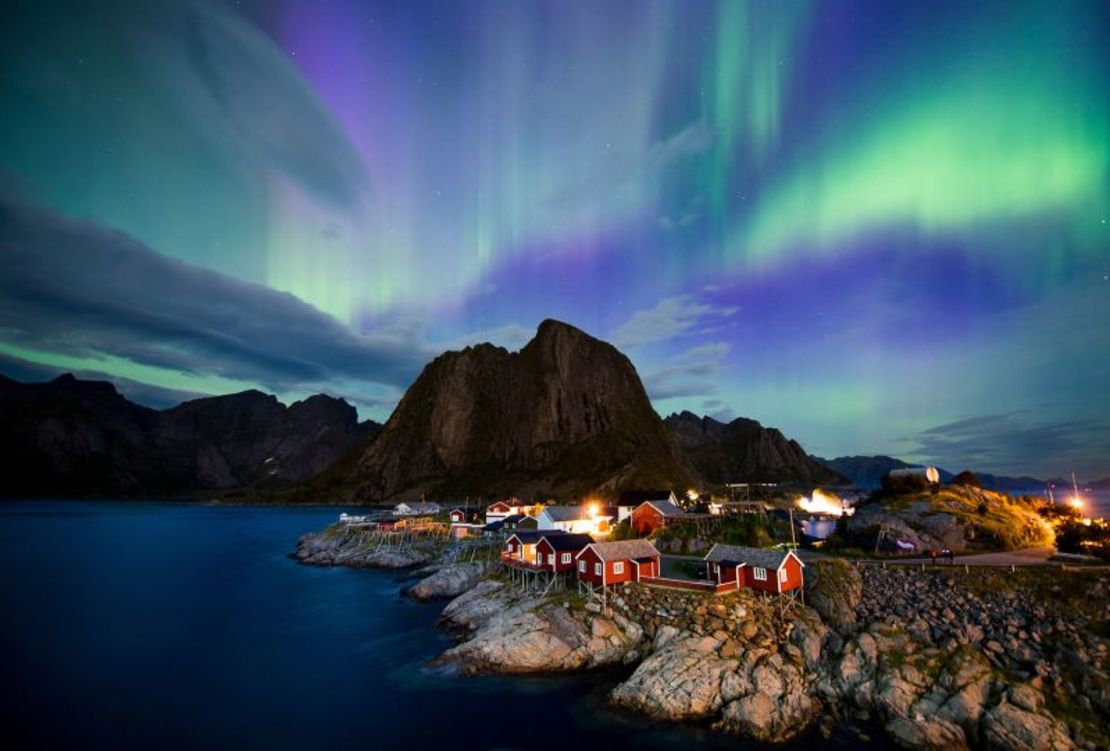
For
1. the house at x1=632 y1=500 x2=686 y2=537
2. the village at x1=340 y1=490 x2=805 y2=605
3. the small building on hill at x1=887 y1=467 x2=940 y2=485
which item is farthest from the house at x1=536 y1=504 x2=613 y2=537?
the small building on hill at x1=887 y1=467 x2=940 y2=485

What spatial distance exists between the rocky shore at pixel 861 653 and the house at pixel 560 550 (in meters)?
8.01

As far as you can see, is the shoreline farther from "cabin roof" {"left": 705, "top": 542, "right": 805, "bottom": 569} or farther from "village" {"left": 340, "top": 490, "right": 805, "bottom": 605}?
"cabin roof" {"left": 705, "top": 542, "right": 805, "bottom": 569}

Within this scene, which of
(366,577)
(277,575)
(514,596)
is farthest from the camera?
(277,575)

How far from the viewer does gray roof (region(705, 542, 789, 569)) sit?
41.8 metres

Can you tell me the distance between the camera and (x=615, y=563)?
46594mm

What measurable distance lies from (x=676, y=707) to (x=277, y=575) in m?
75.6

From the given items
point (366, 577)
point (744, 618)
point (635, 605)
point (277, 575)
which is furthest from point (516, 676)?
point (277, 575)

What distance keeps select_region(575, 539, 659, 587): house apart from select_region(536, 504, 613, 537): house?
32.0 meters

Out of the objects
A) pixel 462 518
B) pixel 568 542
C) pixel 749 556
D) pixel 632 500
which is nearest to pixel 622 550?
pixel 568 542

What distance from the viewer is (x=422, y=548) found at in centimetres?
9106

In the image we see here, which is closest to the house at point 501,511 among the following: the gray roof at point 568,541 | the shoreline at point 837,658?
the gray roof at point 568,541

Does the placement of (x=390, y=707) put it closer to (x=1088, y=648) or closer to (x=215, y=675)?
(x=215, y=675)

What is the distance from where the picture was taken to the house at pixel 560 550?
53.5 meters

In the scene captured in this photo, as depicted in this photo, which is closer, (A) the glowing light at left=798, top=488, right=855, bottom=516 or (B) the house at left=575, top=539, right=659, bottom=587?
(B) the house at left=575, top=539, right=659, bottom=587
